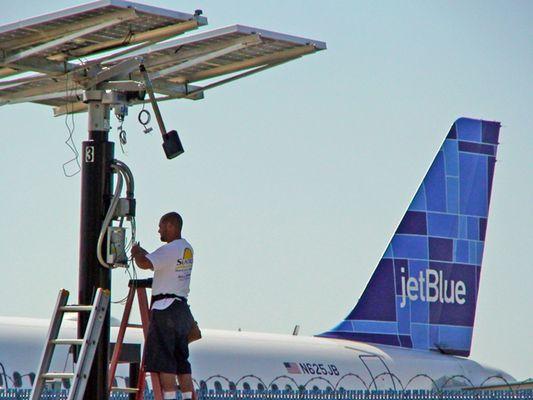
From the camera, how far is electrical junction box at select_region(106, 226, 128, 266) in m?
10.3

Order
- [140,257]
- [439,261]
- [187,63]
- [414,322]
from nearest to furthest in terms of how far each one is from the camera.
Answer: [140,257] → [187,63] → [414,322] → [439,261]

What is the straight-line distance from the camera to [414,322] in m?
28.8

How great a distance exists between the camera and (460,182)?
30.2 meters

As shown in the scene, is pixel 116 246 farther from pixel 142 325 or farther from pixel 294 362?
pixel 294 362

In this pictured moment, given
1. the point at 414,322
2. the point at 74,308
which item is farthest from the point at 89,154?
the point at 414,322

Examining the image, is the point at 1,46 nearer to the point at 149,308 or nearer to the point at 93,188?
the point at 93,188

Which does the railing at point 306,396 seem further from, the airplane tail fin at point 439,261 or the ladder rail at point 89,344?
the airplane tail fin at point 439,261

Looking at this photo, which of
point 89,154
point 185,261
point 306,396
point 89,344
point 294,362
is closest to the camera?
point 89,344

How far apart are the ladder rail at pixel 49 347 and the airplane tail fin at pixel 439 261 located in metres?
18.4

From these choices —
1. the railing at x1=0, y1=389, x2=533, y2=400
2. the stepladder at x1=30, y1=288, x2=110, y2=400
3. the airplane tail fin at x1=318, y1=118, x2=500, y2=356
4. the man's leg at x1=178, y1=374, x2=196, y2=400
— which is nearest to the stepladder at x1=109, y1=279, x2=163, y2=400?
the man's leg at x1=178, y1=374, x2=196, y2=400

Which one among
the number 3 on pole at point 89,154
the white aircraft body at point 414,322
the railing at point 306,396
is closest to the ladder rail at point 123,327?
the number 3 on pole at point 89,154

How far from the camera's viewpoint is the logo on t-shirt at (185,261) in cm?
1033

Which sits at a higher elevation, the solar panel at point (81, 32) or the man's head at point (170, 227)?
the solar panel at point (81, 32)

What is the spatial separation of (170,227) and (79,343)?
123 cm
